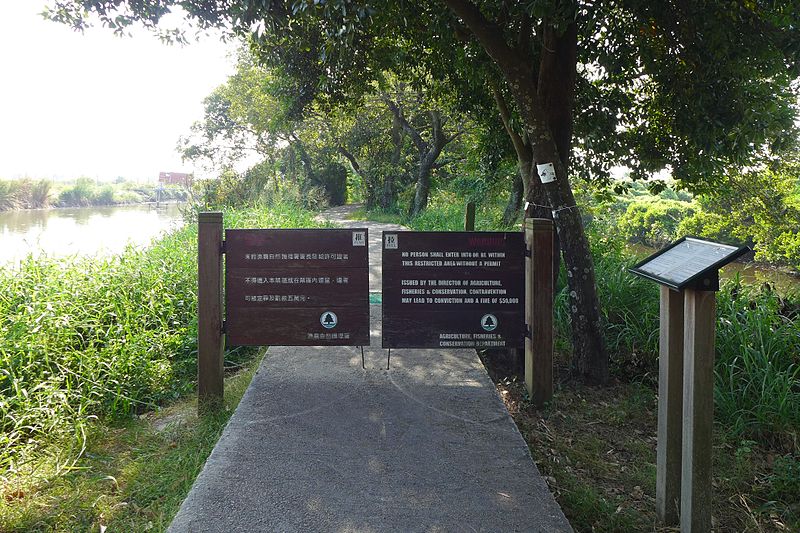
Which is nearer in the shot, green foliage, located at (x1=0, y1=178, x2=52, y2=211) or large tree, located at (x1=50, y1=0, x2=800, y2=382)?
large tree, located at (x1=50, y1=0, x2=800, y2=382)

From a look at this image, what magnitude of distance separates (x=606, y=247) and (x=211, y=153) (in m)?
32.8

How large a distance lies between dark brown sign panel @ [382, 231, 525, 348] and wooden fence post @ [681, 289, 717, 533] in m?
2.16

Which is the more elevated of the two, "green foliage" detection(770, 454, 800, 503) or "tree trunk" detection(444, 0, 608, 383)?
"tree trunk" detection(444, 0, 608, 383)

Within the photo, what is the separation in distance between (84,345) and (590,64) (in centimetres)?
622

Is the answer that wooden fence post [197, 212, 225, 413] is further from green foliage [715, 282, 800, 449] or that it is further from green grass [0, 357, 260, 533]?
green foliage [715, 282, 800, 449]

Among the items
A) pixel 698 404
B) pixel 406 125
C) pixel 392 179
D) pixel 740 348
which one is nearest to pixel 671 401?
pixel 698 404

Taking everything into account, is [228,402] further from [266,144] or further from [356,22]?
[266,144]

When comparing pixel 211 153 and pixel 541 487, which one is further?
pixel 211 153

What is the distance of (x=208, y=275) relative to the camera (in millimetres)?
4707

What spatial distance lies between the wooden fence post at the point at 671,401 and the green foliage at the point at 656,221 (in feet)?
75.3

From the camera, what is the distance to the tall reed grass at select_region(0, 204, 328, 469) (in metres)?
4.36

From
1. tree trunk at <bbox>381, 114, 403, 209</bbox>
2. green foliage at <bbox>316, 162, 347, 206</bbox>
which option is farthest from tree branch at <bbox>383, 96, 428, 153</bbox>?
green foliage at <bbox>316, 162, 347, 206</bbox>

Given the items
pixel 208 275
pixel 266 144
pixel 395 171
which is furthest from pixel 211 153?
pixel 208 275

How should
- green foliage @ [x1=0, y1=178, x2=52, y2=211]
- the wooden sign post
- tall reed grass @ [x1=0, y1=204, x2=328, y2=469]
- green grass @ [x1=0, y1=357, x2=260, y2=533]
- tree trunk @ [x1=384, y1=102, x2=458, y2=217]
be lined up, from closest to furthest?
the wooden sign post < green grass @ [x1=0, y1=357, x2=260, y2=533] < tall reed grass @ [x1=0, y1=204, x2=328, y2=469] < green foliage @ [x1=0, y1=178, x2=52, y2=211] < tree trunk @ [x1=384, y1=102, x2=458, y2=217]
